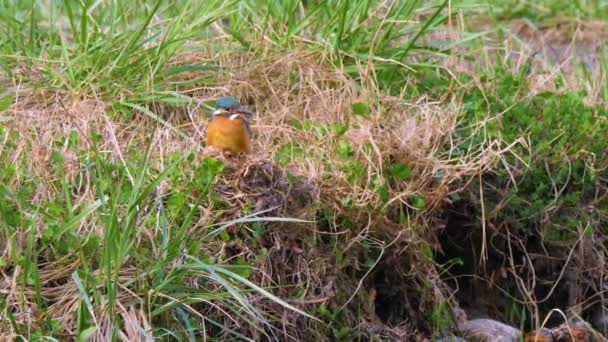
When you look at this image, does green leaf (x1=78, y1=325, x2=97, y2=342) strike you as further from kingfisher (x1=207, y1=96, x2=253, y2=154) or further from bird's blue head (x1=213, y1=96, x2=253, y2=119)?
bird's blue head (x1=213, y1=96, x2=253, y2=119)

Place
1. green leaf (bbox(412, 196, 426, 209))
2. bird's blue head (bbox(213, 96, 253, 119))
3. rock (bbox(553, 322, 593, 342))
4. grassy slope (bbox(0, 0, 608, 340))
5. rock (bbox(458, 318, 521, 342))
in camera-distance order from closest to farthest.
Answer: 1. grassy slope (bbox(0, 0, 608, 340))
2. bird's blue head (bbox(213, 96, 253, 119))
3. green leaf (bbox(412, 196, 426, 209))
4. rock (bbox(458, 318, 521, 342))
5. rock (bbox(553, 322, 593, 342))

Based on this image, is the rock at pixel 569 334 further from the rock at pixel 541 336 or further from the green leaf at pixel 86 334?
the green leaf at pixel 86 334

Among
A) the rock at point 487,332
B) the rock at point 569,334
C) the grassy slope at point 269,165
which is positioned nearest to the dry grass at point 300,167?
the grassy slope at point 269,165

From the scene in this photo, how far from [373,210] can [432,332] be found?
0.57 meters

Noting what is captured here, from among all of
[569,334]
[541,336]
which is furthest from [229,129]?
[569,334]

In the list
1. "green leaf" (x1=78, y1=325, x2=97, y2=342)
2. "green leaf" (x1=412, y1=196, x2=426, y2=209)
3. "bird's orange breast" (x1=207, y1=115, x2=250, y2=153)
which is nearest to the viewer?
"green leaf" (x1=78, y1=325, x2=97, y2=342)

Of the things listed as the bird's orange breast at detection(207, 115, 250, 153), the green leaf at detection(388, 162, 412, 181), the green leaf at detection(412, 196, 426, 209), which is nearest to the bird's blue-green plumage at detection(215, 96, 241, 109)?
the bird's orange breast at detection(207, 115, 250, 153)

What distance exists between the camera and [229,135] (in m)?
4.56

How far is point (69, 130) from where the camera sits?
479cm

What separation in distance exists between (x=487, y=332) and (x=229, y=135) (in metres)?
1.36

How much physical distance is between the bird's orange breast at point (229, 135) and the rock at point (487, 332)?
47.4 inches

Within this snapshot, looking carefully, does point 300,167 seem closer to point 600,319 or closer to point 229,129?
point 229,129

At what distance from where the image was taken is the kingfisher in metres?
4.56

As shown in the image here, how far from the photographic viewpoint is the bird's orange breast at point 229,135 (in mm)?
4559
